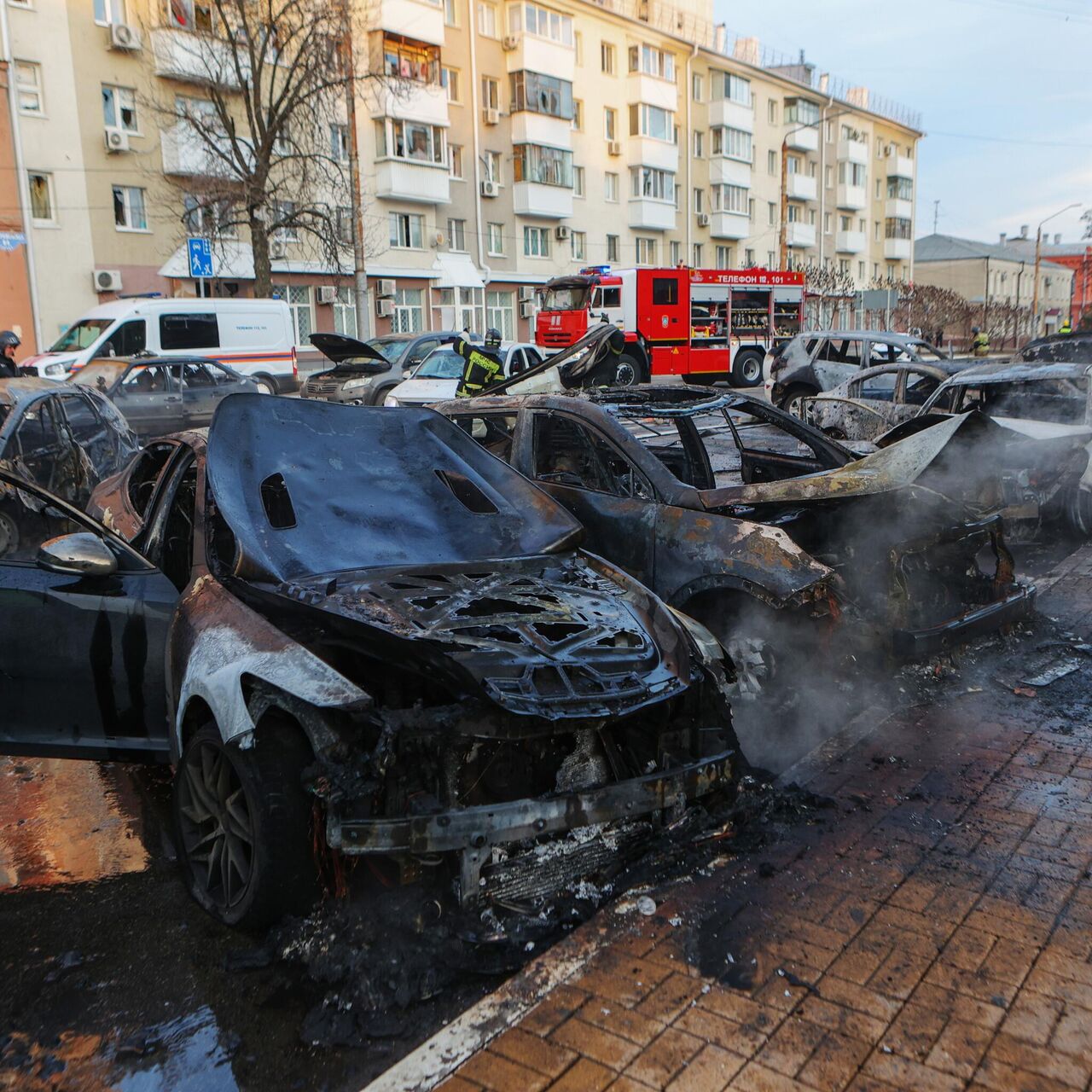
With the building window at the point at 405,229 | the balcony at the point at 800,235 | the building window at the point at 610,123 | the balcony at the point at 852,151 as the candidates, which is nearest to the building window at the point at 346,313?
the building window at the point at 405,229

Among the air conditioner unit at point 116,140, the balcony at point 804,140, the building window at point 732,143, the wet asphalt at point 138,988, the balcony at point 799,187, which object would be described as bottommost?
the wet asphalt at point 138,988

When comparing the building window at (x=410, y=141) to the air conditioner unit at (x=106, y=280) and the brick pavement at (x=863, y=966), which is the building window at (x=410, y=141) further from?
the brick pavement at (x=863, y=966)

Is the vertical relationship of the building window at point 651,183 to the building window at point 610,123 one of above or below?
below

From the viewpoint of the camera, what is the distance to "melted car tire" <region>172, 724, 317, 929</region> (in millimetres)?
3148

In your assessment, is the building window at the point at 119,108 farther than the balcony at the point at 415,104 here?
No

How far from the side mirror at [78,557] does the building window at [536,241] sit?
1573 inches

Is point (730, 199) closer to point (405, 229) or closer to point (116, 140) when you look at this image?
point (405, 229)

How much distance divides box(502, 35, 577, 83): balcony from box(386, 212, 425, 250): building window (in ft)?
27.5

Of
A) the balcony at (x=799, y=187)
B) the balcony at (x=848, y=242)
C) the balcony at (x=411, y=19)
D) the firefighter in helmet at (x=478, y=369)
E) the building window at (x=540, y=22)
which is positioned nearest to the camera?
the firefighter in helmet at (x=478, y=369)

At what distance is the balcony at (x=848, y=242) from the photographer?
6228 centimetres

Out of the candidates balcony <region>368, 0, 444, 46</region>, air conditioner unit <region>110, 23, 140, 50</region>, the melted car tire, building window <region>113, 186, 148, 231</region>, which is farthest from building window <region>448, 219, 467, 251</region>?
the melted car tire

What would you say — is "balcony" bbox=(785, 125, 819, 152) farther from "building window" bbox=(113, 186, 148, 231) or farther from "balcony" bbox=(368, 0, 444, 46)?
"building window" bbox=(113, 186, 148, 231)

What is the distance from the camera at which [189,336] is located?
20.8 metres

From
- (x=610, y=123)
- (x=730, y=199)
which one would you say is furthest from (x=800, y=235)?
(x=610, y=123)
